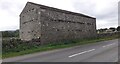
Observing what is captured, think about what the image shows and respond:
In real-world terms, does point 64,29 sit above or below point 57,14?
below

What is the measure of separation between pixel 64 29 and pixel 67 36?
6.85ft

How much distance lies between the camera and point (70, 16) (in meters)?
41.3

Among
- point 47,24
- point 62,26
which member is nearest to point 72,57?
point 47,24

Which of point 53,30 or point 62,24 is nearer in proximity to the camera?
point 53,30

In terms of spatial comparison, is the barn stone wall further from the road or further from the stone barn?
the road

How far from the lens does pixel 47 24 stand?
32.4 m

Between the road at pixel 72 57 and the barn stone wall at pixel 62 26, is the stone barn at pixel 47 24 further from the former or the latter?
the road at pixel 72 57

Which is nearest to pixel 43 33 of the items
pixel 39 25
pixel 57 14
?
pixel 39 25

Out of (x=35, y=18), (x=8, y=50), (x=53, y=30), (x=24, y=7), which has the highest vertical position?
(x=24, y=7)

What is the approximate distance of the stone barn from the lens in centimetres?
3164

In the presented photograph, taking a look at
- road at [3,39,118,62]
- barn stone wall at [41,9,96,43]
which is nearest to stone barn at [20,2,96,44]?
barn stone wall at [41,9,96,43]

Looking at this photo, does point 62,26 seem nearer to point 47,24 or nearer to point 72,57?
point 47,24

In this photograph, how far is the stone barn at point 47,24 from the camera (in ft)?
104

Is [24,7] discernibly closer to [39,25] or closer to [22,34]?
[22,34]
